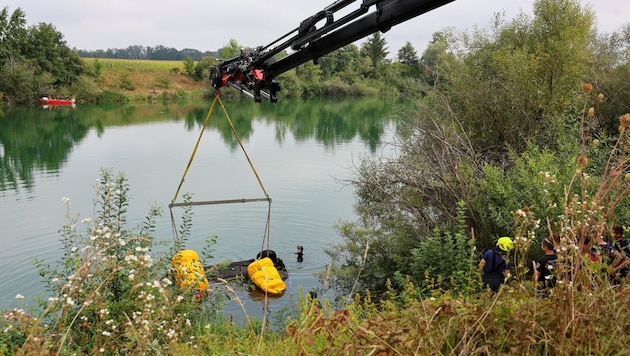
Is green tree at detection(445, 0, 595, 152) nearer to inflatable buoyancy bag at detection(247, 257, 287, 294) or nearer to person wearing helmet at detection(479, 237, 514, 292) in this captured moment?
inflatable buoyancy bag at detection(247, 257, 287, 294)

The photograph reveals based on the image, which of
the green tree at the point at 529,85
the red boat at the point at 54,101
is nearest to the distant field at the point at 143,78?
the red boat at the point at 54,101

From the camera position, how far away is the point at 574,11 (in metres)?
15.4

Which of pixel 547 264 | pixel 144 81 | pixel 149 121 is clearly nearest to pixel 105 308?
pixel 547 264

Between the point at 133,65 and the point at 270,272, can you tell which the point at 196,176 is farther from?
the point at 133,65

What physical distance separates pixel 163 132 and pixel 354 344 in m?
31.7

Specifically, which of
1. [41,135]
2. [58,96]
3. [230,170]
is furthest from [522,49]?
[58,96]

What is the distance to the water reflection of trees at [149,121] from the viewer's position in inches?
880

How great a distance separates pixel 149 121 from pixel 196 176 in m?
20.9

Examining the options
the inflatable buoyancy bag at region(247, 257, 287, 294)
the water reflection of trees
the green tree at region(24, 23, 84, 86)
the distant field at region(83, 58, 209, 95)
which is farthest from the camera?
the distant field at region(83, 58, 209, 95)

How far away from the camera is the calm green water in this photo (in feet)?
42.3

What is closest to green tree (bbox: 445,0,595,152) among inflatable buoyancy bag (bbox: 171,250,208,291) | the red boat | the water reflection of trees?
the water reflection of trees

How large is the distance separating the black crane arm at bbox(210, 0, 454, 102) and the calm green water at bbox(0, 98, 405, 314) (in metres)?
2.48

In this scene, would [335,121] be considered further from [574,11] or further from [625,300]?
[625,300]

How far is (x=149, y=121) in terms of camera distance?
128ft
